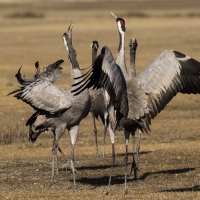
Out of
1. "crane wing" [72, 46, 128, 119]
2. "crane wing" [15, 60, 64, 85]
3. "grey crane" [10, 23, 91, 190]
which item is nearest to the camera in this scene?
"crane wing" [72, 46, 128, 119]

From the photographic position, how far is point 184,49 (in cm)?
3172

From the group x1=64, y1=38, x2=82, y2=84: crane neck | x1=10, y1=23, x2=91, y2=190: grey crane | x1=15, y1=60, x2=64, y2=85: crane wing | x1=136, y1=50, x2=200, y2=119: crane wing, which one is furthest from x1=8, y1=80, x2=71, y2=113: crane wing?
x1=136, y1=50, x2=200, y2=119: crane wing

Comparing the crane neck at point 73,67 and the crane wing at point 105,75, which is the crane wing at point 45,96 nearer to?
the crane neck at point 73,67

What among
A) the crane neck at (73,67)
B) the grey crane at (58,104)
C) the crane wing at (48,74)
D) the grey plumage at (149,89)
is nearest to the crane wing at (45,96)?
the grey crane at (58,104)

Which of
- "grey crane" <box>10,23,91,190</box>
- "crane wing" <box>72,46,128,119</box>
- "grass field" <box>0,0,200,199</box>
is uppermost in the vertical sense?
"crane wing" <box>72,46,128,119</box>

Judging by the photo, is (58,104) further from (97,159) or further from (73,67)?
(97,159)

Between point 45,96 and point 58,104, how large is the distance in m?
0.26

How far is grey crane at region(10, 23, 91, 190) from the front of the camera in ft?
32.0

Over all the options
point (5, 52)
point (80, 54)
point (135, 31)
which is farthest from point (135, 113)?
point (135, 31)

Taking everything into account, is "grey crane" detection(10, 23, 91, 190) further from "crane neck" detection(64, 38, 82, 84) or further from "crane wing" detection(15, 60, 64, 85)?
"crane wing" detection(15, 60, 64, 85)

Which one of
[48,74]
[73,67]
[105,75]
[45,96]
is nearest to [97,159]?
[48,74]

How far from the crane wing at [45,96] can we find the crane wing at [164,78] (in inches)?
43.2

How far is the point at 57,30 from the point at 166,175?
119 ft

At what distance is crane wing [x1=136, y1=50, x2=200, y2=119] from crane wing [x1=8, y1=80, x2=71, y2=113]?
3.60 ft
